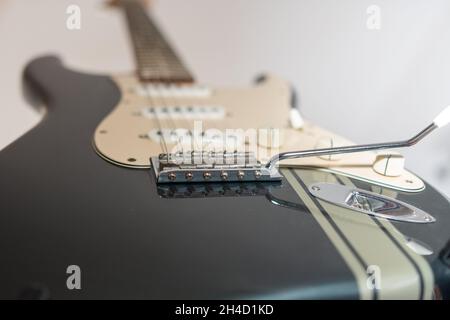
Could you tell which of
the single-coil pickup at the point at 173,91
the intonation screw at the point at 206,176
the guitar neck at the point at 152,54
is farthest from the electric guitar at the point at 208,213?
the guitar neck at the point at 152,54

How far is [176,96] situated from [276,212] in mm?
547

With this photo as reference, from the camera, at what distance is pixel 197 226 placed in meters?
0.56

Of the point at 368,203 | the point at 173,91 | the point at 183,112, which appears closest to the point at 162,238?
the point at 368,203

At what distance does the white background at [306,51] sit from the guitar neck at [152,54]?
17 centimetres

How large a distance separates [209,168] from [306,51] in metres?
0.94

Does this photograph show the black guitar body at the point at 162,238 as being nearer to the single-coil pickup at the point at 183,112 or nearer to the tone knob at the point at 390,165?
the tone knob at the point at 390,165

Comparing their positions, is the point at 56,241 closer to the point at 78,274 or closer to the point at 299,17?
the point at 78,274

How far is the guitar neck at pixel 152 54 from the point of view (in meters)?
1.18

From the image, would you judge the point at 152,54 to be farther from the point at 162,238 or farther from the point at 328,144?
the point at 162,238

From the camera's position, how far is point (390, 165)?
72 cm

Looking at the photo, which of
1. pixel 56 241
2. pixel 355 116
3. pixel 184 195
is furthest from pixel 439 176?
pixel 56 241

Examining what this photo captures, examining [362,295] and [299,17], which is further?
[299,17]

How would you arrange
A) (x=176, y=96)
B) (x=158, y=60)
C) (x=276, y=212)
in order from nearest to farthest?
(x=276, y=212) → (x=176, y=96) → (x=158, y=60)

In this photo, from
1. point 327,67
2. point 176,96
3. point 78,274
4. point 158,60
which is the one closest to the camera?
point 78,274
